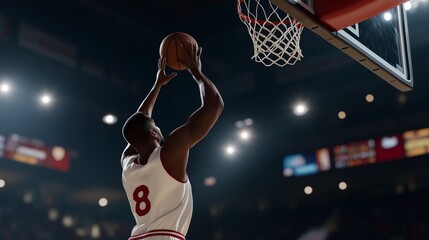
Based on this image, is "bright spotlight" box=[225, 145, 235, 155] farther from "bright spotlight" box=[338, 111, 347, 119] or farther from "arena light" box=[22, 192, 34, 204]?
"arena light" box=[22, 192, 34, 204]

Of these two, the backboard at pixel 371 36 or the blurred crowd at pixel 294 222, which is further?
the blurred crowd at pixel 294 222

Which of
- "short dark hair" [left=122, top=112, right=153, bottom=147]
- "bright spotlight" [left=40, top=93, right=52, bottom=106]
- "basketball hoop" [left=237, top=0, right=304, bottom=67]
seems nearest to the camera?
"short dark hair" [left=122, top=112, right=153, bottom=147]

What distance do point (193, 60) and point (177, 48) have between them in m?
0.19

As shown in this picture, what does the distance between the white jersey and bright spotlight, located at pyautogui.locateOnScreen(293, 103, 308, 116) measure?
10.4m

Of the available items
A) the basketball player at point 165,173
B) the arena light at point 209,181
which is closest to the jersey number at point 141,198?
the basketball player at point 165,173

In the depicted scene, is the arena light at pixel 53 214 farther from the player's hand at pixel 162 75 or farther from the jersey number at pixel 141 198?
the jersey number at pixel 141 198

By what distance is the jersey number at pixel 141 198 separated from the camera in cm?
276

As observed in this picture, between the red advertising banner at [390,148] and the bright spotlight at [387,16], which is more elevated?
the red advertising banner at [390,148]

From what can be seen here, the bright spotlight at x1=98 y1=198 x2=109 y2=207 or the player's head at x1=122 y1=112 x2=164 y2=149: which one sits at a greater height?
the bright spotlight at x1=98 y1=198 x2=109 y2=207

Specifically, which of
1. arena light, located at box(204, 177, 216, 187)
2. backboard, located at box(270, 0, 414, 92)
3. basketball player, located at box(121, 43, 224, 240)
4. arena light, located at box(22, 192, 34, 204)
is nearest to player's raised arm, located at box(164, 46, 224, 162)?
basketball player, located at box(121, 43, 224, 240)

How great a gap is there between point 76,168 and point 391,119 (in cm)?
655

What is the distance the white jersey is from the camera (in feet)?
8.85

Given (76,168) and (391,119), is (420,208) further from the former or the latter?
(76,168)

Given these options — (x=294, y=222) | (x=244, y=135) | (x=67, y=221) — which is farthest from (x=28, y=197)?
(x=294, y=222)
